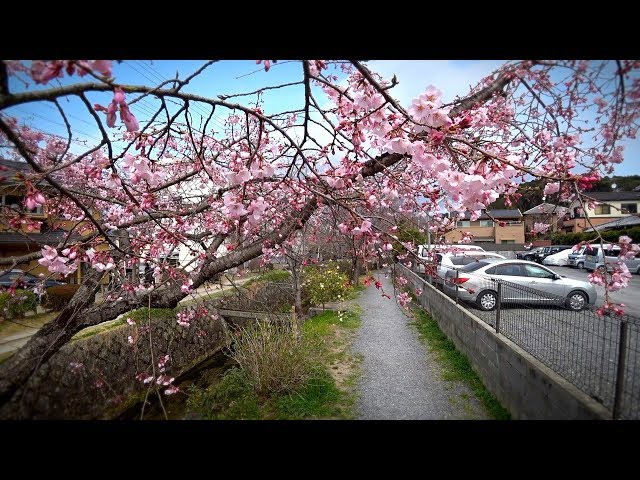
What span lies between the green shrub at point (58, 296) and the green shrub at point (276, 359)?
153 centimetres

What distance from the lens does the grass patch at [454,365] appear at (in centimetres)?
215

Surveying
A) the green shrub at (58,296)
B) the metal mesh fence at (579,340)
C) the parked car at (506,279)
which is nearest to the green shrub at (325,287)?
the parked car at (506,279)

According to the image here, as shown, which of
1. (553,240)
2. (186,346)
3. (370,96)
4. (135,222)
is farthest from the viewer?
(186,346)

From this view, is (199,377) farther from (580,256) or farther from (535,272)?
(535,272)

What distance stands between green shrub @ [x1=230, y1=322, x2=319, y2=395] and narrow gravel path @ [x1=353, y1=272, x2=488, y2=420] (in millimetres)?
542

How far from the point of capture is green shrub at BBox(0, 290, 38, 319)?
5.13 ft

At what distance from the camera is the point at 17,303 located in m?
1.67

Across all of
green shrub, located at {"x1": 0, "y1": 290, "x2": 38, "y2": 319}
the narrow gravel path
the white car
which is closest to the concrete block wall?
the narrow gravel path

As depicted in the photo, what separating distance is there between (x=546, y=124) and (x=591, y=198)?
21.4 inches

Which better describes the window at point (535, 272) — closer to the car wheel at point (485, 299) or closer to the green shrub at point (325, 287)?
the car wheel at point (485, 299)

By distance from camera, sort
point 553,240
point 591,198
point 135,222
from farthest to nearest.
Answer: point 553,240 < point 135,222 < point 591,198
